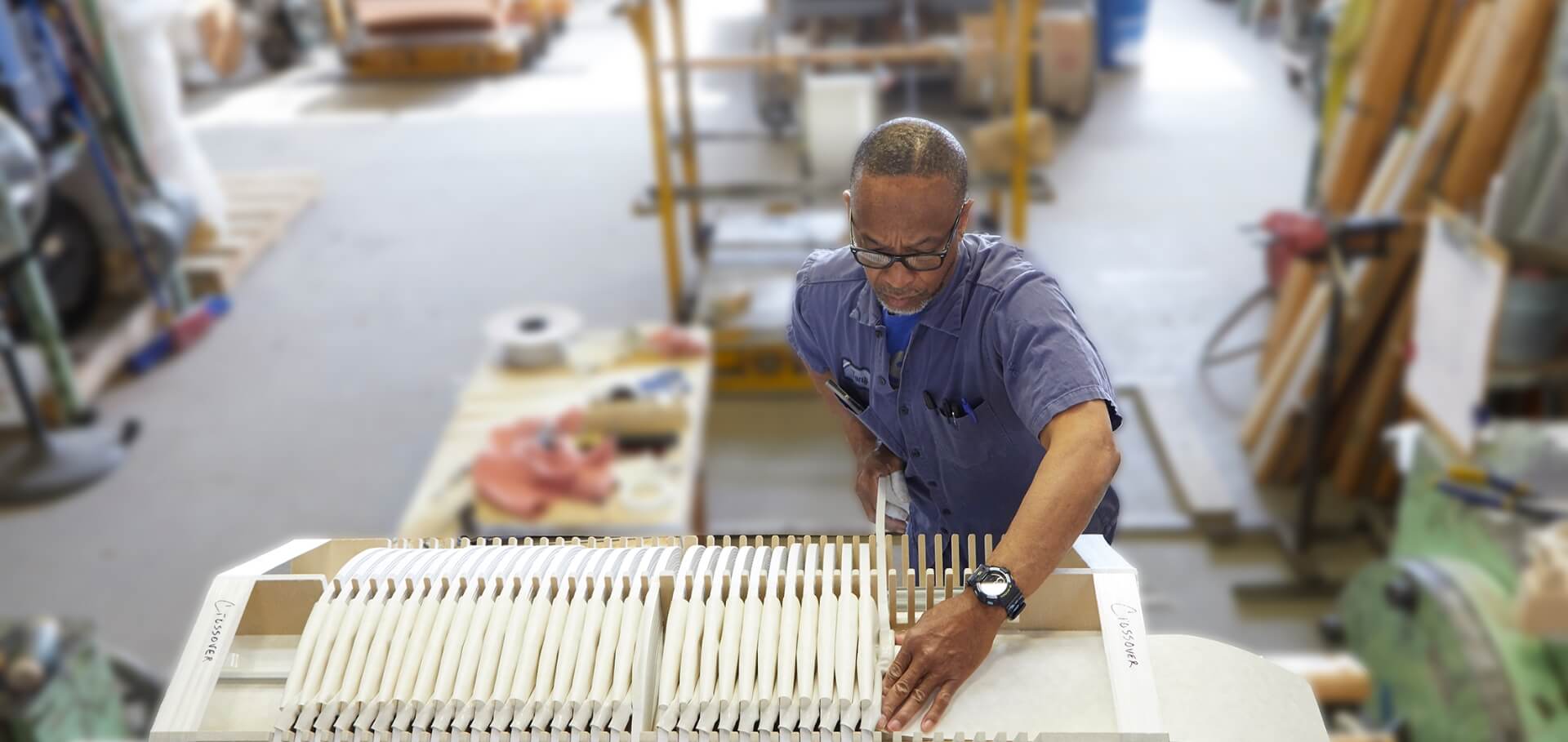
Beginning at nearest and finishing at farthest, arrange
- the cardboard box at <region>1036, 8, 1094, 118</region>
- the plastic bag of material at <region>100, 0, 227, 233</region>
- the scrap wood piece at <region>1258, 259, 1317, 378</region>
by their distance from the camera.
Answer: the scrap wood piece at <region>1258, 259, 1317, 378</region> → the plastic bag of material at <region>100, 0, 227, 233</region> → the cardboard box at <region>1036, 8, 1094, 118</region>

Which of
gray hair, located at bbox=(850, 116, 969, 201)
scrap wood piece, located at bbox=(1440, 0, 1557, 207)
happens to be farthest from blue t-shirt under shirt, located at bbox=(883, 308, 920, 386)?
scrap wood piece, located at bbox=(1440, 0, 1557, 207)

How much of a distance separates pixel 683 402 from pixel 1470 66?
10.6ft

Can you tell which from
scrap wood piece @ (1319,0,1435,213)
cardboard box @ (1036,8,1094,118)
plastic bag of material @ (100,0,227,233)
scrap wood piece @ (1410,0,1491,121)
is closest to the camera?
scrap wood piece @ (1410,0,1491,121)

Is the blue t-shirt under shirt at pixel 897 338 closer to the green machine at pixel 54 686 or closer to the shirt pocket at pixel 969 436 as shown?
the shirt pocket at pixel 969 436

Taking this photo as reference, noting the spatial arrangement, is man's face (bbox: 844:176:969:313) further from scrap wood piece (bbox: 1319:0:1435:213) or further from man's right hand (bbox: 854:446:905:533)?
scrap wood piece (bbox: 1319:0:1435:213)

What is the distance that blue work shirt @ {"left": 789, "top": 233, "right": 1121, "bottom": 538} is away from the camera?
155 centimetres

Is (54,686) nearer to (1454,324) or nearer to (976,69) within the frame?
(1454,324)

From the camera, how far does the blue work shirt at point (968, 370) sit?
155 cm

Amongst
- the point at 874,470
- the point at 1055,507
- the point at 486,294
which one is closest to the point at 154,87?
the point at 486,294

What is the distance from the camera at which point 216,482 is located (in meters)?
5.55

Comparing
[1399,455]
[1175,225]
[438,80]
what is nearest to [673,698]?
[1399,455]

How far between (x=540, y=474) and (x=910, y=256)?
2.74 meters

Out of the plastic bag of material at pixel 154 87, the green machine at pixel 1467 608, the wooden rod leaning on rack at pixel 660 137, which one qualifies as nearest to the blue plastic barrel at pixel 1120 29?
the wooden rod leaning on rack at pixel 660 137

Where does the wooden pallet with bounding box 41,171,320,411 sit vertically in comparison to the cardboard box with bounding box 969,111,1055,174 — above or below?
below
